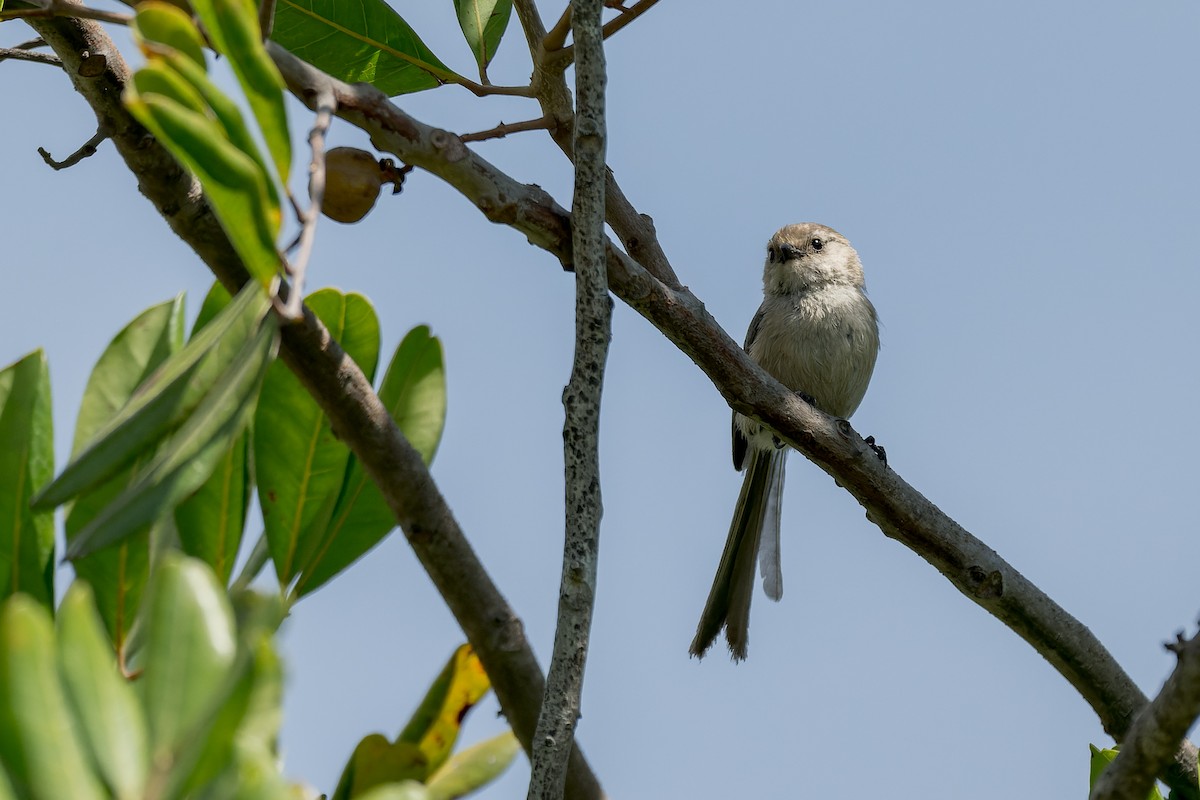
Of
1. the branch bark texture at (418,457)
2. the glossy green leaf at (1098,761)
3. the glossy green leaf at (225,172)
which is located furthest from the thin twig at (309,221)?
the glossy green leaf at (1098,761)

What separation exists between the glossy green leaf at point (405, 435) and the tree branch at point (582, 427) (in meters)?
0.30

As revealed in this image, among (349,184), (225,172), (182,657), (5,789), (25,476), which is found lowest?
(5,789)

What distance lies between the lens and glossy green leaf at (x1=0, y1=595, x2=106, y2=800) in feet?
2.65

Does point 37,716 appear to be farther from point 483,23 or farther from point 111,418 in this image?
point 483,23

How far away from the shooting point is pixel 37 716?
0.81 metres

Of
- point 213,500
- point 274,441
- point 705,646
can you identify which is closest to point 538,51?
point 274,441

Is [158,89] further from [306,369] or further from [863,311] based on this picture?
[863,311]

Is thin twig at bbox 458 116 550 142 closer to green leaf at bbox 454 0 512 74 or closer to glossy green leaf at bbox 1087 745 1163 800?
green leaf at bbox 454 0 512 74

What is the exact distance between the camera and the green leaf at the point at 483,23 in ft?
8.24

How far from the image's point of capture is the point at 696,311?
224 cm

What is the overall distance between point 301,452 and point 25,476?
0.43 m

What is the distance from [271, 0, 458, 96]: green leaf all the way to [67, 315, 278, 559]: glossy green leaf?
1516mm

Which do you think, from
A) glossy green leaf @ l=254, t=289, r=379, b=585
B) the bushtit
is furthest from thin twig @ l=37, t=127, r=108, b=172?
the bushtit

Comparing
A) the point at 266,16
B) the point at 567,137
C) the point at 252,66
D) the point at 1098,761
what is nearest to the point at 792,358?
the point at 567,137
